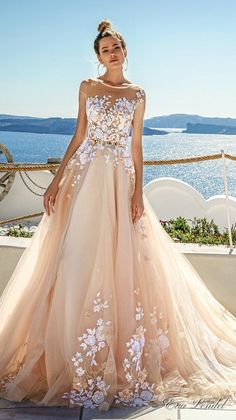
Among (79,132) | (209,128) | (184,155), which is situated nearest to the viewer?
(79,132)

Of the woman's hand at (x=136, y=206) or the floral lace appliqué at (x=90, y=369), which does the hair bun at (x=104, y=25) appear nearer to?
the woman's hand at (x=136, y=206)

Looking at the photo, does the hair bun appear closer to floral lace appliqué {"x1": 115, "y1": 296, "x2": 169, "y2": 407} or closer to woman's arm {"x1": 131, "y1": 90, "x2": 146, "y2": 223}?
woman's arm {"x1": 131, "y1": 90, "x2": 146, "y2": 223}

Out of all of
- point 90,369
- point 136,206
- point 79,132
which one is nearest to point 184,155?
point 79,132

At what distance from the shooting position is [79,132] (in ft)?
9.16

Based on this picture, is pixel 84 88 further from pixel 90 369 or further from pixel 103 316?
pixel 90 369

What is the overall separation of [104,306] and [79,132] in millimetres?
889

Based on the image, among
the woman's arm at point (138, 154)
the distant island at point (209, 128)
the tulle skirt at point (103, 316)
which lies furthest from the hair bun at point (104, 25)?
the distant island at point (209, 128)

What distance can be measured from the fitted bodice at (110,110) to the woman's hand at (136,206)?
277 mm

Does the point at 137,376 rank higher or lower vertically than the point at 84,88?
lower

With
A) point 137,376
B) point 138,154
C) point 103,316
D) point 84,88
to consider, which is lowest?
point 137,376

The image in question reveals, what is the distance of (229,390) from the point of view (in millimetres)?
2467

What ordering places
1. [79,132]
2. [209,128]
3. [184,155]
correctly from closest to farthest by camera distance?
[79,132], [184,155], [209,128]

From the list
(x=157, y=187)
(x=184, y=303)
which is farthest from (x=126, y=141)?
(x=157, y=187)

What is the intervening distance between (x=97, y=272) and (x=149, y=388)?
0.56m
